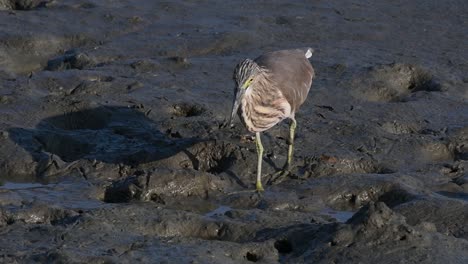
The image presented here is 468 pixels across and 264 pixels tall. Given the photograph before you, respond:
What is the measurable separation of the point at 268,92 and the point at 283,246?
1855 mm

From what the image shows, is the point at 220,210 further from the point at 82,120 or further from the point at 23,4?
the point at 23,4

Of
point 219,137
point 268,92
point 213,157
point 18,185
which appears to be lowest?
point 18,185

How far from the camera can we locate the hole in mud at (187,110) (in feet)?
34.4

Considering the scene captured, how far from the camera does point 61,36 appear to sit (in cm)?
1245

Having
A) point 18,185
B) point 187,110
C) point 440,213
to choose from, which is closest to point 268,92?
point 187,110

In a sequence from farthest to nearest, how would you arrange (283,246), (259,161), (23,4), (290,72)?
(23,4) → (290,72) → (259,161) → (283,246)

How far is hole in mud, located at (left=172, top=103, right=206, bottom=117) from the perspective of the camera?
10.5 metres

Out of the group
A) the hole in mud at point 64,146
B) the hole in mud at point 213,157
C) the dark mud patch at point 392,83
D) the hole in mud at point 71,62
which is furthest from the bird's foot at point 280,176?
the hole in mud at point 71,62

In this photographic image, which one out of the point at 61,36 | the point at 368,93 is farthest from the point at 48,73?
the point at 368,93

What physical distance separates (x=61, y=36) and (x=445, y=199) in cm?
554

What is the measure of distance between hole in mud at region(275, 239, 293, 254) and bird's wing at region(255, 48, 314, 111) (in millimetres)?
2000

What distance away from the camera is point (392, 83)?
1151cm

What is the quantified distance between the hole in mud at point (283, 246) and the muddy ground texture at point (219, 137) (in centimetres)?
1

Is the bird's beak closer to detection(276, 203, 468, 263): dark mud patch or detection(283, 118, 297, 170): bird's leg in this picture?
detection(283, 118, 297, 170): bird's leg
